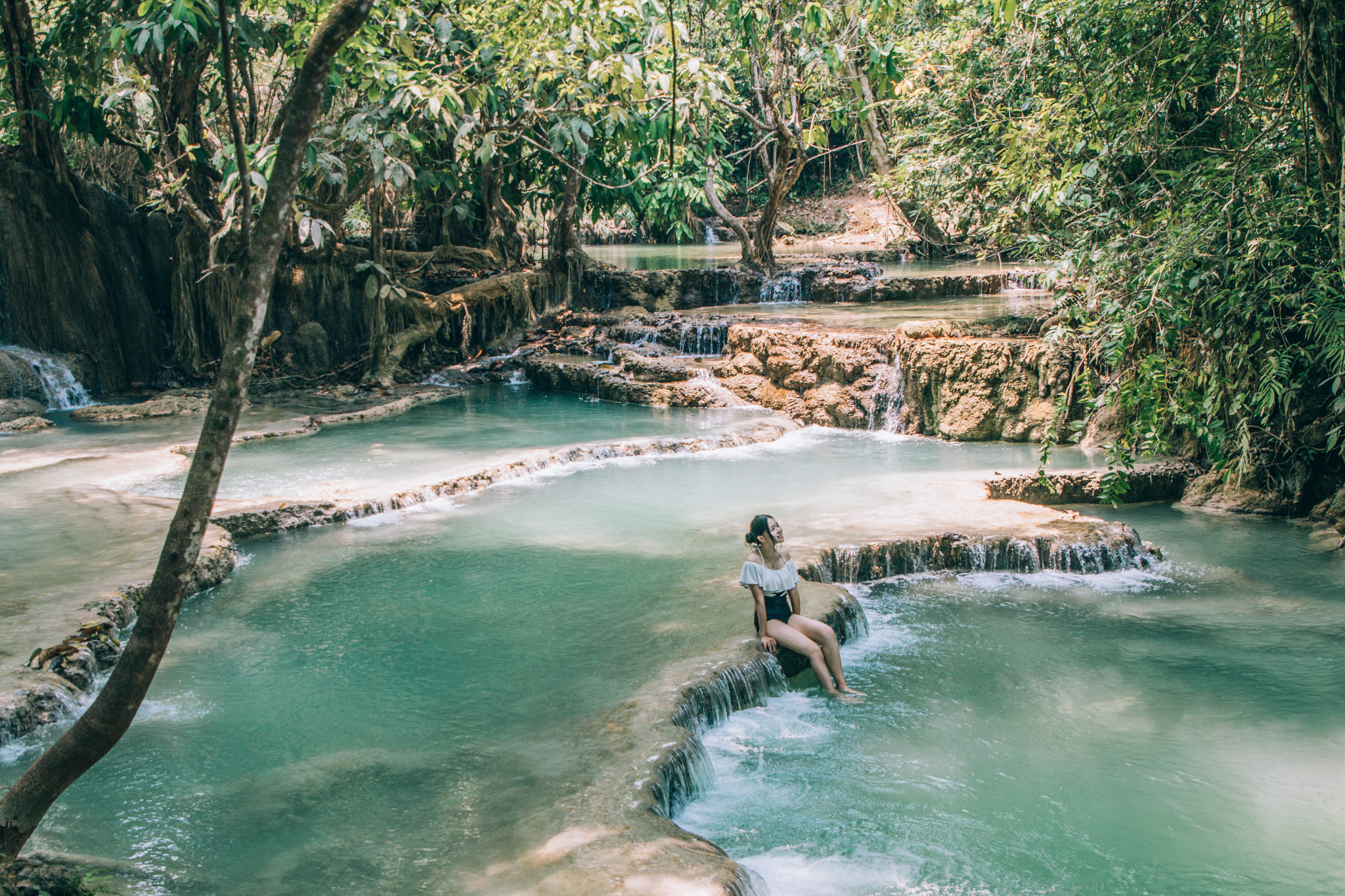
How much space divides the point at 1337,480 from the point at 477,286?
12.4m

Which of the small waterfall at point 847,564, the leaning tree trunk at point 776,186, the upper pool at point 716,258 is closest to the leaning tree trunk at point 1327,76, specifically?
the small waterfall at point 847,564

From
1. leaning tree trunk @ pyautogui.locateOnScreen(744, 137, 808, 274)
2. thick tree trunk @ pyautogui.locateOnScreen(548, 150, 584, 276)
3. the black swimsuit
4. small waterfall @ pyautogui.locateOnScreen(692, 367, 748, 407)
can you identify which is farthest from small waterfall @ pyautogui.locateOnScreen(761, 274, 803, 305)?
the black swimsuit

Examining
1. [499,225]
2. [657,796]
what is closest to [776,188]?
[499,225]

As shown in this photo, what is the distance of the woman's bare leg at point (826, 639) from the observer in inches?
225

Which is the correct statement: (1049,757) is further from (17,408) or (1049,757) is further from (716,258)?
(716,258)

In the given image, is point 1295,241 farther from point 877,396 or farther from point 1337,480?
point 877,396

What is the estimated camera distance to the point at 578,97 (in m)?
13.3

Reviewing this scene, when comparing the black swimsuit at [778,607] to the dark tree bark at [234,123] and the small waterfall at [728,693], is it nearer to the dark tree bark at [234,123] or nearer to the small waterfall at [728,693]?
the small waterfall at [728,693]

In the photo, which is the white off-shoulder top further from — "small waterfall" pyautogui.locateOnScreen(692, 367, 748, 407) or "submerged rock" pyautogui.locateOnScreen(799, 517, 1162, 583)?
"small waterfall" pyautogui.locateOnScreen(692, 367, 748, 407)

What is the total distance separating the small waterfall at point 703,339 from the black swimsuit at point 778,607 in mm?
10104

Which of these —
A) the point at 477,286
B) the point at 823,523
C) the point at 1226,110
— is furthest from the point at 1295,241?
the point at 477,286

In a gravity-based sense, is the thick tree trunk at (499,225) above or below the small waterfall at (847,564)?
above

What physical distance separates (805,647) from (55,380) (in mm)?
12791

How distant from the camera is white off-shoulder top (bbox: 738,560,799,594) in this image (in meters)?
5.66
